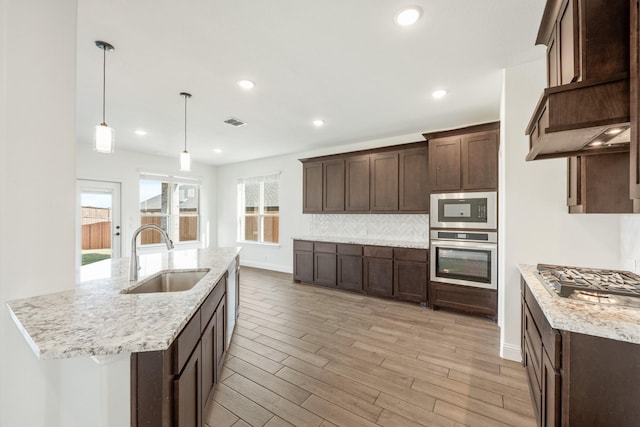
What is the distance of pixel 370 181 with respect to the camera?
4605mm

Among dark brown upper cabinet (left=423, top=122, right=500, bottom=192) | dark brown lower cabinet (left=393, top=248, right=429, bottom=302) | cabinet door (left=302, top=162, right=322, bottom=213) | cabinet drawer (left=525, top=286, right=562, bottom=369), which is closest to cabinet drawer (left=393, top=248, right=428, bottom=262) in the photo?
dark brown lower cabinet (left=393, top=248, right=429, bottom=302)

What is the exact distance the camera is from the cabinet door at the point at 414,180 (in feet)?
13.4

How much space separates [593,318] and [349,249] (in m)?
3.45

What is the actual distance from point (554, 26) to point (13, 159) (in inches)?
119

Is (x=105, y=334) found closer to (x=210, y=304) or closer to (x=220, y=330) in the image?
(x=210, y=304)

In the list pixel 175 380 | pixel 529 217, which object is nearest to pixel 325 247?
pixel 529 217

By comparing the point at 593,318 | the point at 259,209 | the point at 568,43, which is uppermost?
the point at 568,43

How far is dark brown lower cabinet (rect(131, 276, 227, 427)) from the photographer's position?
3.30 ft

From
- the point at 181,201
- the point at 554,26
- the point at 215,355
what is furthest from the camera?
the point at 181,201

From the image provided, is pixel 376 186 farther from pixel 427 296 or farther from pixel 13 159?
pixel 13 159

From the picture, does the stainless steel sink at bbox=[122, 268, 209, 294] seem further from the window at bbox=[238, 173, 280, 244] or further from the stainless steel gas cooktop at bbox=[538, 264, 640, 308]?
the window at bbox=[238, 173, 280, 244]

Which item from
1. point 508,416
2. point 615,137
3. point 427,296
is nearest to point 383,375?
point 508,416

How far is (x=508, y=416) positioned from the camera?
1801mm

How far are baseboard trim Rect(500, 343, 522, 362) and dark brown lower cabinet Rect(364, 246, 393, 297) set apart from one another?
173cm
